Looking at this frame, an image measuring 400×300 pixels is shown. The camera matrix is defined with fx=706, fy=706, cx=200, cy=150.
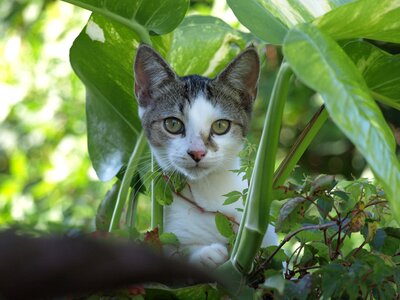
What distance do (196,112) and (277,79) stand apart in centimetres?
55

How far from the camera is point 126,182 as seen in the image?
1.04 meters

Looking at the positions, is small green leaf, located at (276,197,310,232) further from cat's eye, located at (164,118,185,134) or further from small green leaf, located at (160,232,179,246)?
cat's eye, located at (164,118,185,134)

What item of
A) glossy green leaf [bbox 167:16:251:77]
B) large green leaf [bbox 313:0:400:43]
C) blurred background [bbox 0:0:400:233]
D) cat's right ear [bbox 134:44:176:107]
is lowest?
blurred background [bbox 0:0:400:233]

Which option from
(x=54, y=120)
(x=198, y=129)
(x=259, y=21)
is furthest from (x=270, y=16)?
(x=54, y=120)

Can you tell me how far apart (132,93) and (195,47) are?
0.14 m

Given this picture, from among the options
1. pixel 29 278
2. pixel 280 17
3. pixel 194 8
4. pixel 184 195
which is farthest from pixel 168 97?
pixel 194 8

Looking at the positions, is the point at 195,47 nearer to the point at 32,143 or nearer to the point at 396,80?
the point at 396,80

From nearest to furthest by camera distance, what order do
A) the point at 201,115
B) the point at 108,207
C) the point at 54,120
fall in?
the point at 108,207 < the point at 201,115 < the point at 54,120

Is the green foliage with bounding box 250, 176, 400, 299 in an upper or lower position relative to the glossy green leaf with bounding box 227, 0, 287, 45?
lower

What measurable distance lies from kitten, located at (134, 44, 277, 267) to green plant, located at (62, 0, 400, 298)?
48mm

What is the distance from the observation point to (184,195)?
4.02 ft

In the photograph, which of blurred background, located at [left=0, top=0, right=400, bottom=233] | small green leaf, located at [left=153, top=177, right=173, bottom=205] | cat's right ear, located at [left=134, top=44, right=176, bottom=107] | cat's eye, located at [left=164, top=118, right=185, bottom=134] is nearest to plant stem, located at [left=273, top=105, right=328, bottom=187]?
small green leaf, located at [left=153, top=177, right=173, bottom=205]

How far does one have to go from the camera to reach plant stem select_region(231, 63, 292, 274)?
70cm

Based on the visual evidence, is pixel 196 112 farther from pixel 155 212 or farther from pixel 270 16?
pixel 270 16
